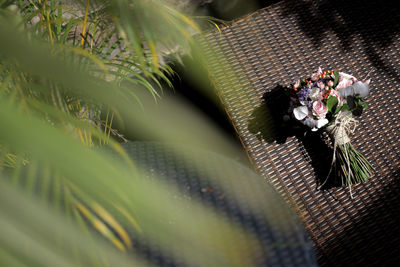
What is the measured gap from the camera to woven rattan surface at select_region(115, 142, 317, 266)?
853 millimetres

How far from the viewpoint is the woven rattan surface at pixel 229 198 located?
0.85 metres

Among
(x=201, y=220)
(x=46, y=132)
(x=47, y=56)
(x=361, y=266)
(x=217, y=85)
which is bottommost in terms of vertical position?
(x=361, y=266)

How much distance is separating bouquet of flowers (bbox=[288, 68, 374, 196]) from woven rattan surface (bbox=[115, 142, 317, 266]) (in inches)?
18.8

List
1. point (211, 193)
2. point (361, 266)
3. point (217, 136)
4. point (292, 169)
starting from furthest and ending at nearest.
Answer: point (217, 136)
point (292, 169)
point (361, 266)
point (211, 193)

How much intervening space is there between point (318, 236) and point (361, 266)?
0.61 feet

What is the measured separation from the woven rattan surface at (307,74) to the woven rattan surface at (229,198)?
1.39 ft

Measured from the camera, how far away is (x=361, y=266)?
49.9 inches

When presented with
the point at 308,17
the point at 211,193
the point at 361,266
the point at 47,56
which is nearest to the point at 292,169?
the point at 361,266

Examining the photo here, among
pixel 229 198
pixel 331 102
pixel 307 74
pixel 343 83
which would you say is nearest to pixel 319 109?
pixel 331 102

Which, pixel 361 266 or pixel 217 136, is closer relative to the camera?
pixel 361 266

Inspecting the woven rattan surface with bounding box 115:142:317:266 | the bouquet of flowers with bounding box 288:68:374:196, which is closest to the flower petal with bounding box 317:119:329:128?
the bouquet of flowers with bounding box 288:68:374:196

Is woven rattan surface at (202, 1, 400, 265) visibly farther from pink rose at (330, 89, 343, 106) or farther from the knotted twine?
pink rose at (330, 89, 343, 106)

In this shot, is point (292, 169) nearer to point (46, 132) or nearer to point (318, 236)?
point (318, 236)

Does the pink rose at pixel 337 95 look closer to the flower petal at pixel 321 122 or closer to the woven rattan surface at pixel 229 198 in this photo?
the flower petal at pixel 321 122
